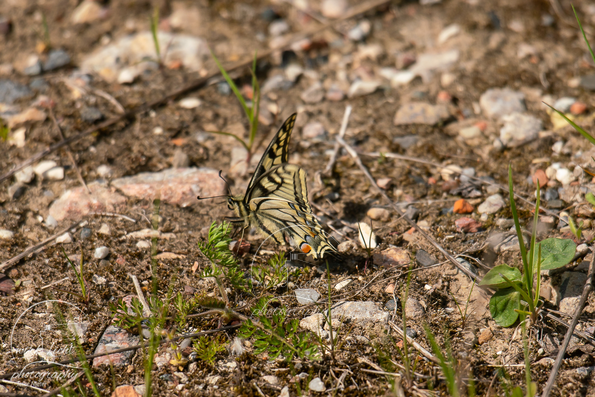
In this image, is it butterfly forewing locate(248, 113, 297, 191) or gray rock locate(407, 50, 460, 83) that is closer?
butterfly forewing locate(248, 113, 297, 191)

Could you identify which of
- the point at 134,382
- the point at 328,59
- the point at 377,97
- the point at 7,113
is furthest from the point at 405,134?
the point at 7,113

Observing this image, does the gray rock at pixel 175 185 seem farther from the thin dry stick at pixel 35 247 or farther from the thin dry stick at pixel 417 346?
the thin dry stick at pixel 417 346

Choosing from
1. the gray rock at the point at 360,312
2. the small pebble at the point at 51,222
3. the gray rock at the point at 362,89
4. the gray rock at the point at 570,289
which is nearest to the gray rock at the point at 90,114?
the small pebble at the point at 51,222

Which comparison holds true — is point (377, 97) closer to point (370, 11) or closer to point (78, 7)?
point (370, 11)

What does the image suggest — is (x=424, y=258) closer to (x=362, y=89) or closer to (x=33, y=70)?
(x=362, y=89)

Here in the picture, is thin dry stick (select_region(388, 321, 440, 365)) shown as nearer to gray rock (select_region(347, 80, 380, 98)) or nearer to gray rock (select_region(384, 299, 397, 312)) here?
gray rock (select_region(384, 299, 397, 312))

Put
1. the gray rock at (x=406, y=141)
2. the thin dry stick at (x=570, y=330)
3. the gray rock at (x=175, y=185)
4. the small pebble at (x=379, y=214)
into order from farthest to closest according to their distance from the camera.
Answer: the gray rock at (x=406, y=141) < the gray rock at (x=175, y=185) < the small pebble at (x=379, y=214) < the thin dry stick at (x=570, y=330)

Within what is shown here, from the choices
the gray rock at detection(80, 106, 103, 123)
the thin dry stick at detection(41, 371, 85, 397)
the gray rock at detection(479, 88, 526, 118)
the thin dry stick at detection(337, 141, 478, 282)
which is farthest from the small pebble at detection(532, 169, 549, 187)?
the gray rock at detection(80, 106, 103, 123)
